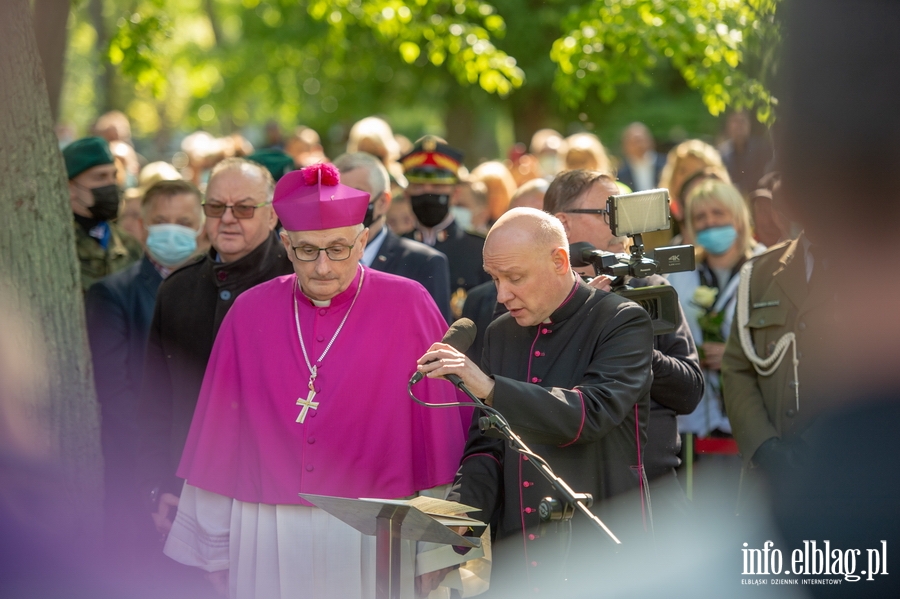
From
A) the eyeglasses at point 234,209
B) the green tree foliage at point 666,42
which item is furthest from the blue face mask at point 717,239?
the eyeglasses at point 234,209

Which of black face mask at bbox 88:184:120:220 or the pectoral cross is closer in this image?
the pectoral cross

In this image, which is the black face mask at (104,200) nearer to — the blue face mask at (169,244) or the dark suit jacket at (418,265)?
the blue face mask at (169,244)

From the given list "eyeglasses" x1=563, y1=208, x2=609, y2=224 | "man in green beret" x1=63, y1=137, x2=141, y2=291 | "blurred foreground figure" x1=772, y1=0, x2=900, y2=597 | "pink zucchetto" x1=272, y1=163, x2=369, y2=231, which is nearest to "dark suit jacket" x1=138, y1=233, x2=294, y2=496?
"pink zucchetto" x1=272, y1=163, x2=369, y2=231

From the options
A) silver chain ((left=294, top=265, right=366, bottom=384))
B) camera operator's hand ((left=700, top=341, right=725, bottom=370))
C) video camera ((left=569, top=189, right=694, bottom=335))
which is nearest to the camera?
video camera ((left=569, top=189, right=694, bottom=335))

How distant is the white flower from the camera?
271 inches

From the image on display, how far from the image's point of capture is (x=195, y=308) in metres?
5.59

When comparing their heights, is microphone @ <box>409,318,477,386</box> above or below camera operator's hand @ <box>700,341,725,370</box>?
above

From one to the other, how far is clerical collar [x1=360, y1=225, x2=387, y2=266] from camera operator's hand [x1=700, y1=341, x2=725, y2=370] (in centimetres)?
218

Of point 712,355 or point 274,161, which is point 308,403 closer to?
point 712,355

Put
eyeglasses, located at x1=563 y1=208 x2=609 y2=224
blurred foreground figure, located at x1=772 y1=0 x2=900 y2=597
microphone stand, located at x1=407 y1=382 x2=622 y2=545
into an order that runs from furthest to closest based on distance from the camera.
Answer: eyeglasses, located at x1=563 y1=208 x2=609 y2=224, microphone stand, located at x1=407 y1=382 x2=622 y2=545, blurred foreground figure, located at x1=772 y1=0 x2=900 y2=597

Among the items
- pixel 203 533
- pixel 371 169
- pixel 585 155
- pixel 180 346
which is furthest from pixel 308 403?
pixel 585 155

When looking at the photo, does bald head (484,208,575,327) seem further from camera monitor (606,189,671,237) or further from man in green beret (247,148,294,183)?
man in green beret (247,148,294,183)

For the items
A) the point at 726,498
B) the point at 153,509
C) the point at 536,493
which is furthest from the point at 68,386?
the point at 726,498

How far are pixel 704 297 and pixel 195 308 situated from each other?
321cm
